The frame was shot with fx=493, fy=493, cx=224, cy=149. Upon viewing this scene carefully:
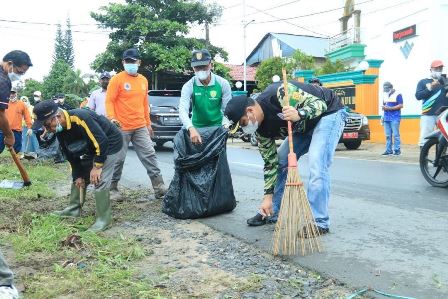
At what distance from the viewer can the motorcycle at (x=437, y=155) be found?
633cm

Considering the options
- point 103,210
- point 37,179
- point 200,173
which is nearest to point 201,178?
point 200,173

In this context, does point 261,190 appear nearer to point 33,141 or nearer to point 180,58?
point 33,141

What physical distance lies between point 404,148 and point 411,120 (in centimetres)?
170

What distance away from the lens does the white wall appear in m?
16.7

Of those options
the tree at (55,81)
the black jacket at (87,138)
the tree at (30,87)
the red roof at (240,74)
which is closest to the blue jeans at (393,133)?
the black jacket at (87,138)

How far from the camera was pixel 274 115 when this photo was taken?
3.90 meters

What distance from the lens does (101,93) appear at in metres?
8.70

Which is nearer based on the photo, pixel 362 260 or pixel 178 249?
pixel 362 260

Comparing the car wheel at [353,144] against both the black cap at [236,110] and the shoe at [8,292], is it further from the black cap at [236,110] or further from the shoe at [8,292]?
the shoe at [8,292]

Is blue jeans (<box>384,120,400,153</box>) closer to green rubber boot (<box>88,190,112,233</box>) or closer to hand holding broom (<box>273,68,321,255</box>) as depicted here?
green rubber boot (<box>88,190,112,233</box>)

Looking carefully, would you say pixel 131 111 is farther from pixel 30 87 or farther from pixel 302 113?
pixel 30 87

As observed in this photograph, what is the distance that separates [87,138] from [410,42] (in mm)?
16162

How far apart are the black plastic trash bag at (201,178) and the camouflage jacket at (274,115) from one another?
1.00 m

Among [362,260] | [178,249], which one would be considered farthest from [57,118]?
[362,260]
